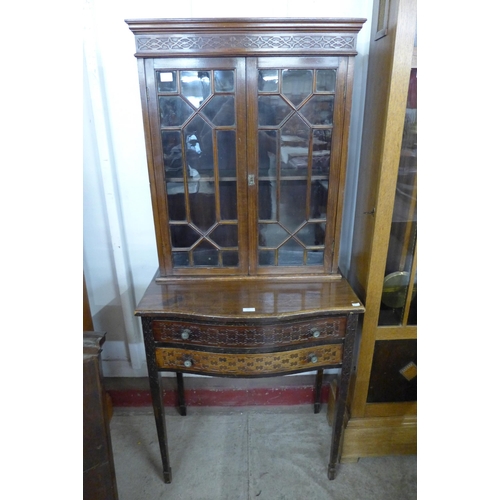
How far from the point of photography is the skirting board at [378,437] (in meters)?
1.42

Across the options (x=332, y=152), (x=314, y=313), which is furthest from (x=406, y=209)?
(x=314, y=313)

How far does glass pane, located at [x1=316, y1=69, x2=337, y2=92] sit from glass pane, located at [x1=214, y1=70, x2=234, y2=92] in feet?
0.94

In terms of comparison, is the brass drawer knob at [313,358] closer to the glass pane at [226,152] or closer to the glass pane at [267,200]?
the glass pane at [267,200]

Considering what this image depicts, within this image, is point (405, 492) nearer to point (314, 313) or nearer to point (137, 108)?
point (314, 313)

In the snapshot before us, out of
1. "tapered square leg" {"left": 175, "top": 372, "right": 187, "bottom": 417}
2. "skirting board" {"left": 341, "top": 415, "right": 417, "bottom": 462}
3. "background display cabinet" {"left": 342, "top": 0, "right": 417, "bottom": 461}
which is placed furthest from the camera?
"tapered square leg" {"left": 175, "top": 372, "right": 187, "bottom": 417}

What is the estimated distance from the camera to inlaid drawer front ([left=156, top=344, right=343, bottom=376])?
1155mm

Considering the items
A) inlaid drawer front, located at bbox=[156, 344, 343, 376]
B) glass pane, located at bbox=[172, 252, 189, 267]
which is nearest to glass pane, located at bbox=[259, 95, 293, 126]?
glass pane, located at bbox=[172, 252, 189, 267]

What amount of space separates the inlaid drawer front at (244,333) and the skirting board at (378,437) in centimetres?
56

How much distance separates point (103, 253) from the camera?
1559 mm

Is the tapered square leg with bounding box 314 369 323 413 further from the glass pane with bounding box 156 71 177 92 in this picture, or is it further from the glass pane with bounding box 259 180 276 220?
the glass pane with bounding box 156 71 177 92

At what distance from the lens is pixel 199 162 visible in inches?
47.2

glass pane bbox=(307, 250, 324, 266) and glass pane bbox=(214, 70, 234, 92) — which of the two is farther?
glass pane bbox=(307, 250, 324, 266)

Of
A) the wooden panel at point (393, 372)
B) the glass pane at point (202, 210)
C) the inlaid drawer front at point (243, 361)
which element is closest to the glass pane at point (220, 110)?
the glass pane at point (202, 210)

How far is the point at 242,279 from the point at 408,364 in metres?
0.75
